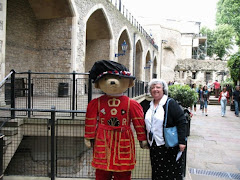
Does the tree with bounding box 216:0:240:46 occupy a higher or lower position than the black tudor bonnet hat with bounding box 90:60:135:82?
higher

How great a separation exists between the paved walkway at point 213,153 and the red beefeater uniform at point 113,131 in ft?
4.93

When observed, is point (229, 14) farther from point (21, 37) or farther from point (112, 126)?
point (112, 126)

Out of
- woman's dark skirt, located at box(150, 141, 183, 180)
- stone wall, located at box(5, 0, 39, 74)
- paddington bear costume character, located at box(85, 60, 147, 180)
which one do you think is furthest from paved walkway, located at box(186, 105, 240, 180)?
stone wall, located at box(5, 0, 39, 74)

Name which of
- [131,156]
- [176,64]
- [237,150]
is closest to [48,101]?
[131,156]

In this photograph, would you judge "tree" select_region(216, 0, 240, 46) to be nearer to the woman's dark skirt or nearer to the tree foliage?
the tree foliage

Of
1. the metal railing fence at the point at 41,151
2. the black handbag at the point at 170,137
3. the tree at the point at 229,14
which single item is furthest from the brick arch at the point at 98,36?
the tree at the point at 229,14

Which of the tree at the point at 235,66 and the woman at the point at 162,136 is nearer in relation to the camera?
the woman at the point at 162,136

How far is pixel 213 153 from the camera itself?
4598 mm

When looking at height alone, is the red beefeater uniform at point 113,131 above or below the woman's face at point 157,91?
below

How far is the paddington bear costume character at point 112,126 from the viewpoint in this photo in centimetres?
210

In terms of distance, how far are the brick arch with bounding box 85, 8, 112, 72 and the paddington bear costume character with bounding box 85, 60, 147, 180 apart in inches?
434

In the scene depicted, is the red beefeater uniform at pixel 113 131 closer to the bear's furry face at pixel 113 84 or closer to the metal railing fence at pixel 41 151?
the bear's furry face at pixel 113 84

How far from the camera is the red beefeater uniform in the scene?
2.09 metres

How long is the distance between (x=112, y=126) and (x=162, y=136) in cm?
50
